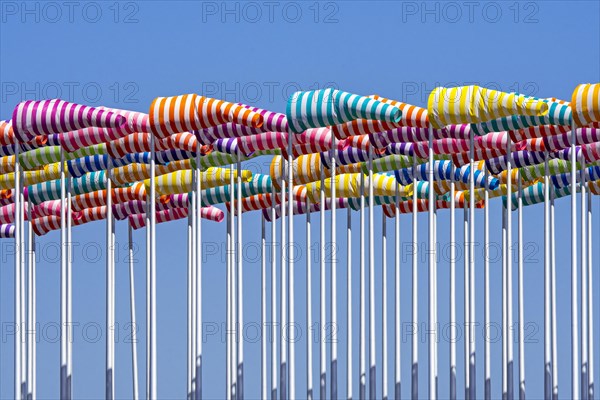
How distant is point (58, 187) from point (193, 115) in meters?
5.24

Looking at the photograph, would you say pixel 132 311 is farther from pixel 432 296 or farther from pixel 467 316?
pixel 432 296

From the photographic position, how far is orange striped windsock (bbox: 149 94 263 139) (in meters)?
27.6

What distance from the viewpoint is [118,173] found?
30.9 metres

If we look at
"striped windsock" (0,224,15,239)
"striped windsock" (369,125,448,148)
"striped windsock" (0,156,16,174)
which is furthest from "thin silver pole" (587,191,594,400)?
"striped windsock" (0,224,15,239)

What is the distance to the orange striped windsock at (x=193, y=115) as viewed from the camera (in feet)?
90.4

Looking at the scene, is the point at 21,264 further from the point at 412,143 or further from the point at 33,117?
the point at 412,143

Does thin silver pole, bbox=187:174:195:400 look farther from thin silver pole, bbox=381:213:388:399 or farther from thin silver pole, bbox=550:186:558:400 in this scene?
thin silver pole, bbox=550:186:558:400

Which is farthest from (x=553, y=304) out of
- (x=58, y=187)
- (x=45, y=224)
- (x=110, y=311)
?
(x=45, y=224)

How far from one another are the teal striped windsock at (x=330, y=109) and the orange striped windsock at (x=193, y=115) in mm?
781

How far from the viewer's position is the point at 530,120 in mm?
26516

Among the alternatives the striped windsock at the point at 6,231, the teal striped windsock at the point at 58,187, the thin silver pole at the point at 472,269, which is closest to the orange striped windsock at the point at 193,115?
the thin silver pole at the point at 472,269

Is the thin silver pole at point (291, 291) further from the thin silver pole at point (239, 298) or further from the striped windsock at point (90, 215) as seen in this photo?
the striped windsock at point (90, 215)

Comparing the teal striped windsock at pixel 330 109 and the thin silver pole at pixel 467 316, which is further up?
the teal striped windsock at pixel 330 109

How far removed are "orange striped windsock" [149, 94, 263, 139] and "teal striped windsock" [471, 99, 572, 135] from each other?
3819 millimetres
